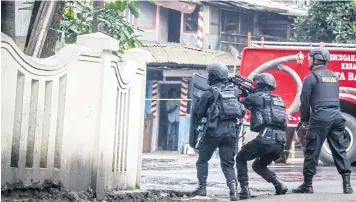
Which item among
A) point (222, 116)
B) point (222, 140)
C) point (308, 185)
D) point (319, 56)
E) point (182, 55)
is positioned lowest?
point (308, 185)

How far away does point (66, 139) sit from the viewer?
29.2 ft

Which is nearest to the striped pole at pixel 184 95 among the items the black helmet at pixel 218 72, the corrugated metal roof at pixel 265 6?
the corrugated metal roof at pixel 265 6

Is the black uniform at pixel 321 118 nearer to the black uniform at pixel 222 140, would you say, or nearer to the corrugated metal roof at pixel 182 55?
the black uniform at pixel 222 140

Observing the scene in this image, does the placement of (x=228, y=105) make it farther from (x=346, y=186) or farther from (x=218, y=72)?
(x=346, y=186)

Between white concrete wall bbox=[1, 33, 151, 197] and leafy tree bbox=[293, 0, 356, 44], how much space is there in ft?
44.0

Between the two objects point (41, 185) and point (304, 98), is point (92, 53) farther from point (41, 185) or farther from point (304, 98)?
point (304, 98)

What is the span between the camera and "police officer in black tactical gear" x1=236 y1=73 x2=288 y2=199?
421 inches

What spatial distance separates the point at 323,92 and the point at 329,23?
13251mm

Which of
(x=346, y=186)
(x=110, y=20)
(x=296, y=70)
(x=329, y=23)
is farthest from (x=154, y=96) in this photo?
(x=346, y=186)

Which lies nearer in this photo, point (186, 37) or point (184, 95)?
point (184, 95)

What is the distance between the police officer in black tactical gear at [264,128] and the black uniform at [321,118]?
0.32 meters

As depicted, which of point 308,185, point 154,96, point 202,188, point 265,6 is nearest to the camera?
point 202,188

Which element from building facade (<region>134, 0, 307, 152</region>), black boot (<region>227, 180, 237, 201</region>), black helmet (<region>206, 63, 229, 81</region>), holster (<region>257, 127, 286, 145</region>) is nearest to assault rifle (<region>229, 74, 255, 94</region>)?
black helmet (<region>206, 63, 229, 81</region>)

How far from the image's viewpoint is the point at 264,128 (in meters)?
10.7
